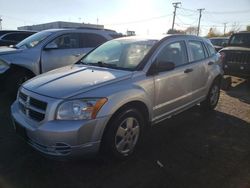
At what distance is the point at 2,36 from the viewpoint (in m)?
11.1

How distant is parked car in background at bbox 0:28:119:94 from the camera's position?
606 cm

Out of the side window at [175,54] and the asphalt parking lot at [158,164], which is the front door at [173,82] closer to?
the side window at [175,54]

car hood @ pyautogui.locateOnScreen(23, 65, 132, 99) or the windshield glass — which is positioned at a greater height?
the windshield glass

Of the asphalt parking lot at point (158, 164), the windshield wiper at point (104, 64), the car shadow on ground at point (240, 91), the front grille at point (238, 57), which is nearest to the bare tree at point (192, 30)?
the front grille at point (238, 57)

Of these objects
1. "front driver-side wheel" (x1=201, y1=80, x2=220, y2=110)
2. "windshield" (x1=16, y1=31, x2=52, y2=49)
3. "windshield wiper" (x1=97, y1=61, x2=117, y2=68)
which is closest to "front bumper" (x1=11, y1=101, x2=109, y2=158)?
"windshield wiper" (x1=97, y1=61, x2=117, y2=68)

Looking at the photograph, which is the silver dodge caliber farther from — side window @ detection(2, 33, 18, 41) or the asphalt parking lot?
side window @ detection(2, 33, 18, 41)

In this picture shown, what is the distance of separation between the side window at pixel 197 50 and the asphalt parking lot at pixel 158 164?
1393 mm

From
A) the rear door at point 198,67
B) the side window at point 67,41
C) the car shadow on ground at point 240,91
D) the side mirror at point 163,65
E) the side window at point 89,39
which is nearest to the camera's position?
the side mirror at point 163,65

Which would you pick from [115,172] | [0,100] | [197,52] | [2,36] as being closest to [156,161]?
[115,172]

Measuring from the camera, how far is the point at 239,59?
9.62 metres

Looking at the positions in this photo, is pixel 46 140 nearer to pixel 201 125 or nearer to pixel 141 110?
pixel 141 110

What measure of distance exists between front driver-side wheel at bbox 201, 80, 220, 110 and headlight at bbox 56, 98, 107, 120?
11.5 ft

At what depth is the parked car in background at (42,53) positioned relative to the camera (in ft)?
19.9

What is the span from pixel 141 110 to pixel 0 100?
4.16 metres
